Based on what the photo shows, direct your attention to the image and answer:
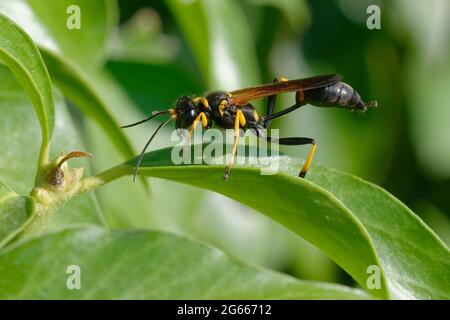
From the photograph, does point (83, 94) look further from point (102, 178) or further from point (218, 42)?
point (218, 42)

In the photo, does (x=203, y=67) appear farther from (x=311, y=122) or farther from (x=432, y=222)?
(x=432, y=222)

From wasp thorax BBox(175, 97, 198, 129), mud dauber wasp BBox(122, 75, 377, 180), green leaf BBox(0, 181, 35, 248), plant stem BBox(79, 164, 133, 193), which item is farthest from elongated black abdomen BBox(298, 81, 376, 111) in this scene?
green leaf BBox(0, 181, 35, 248)

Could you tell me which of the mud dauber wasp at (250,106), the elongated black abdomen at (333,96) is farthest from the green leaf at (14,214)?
the elongated black abdomen at (333,96)

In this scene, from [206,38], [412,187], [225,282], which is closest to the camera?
[225,282]

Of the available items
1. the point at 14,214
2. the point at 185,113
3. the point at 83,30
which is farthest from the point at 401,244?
the point at 83,30

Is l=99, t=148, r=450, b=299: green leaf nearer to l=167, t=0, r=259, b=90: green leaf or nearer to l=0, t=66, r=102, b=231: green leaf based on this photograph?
l=0, t=66, r=102, b=231: green leaf
